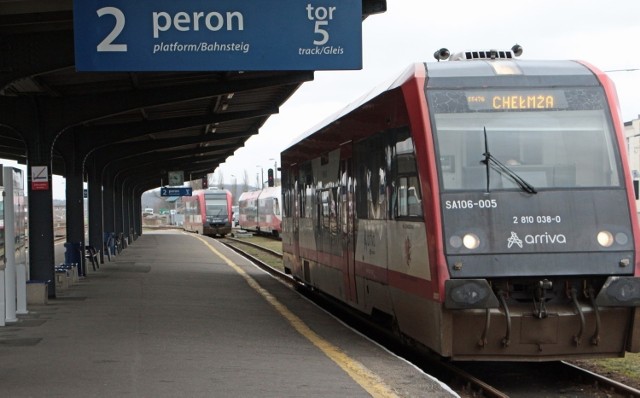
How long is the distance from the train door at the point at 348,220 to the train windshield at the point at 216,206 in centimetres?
5246

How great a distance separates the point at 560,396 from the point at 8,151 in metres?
26.5

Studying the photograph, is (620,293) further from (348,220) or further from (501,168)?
(348,220)

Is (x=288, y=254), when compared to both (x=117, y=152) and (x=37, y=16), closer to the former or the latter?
(x=37, y=16)

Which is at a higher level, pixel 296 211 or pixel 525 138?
pixel 525 138

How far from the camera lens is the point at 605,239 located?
9.18m

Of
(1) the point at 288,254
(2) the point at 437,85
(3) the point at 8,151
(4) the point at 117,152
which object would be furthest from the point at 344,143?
(3) the point at 8,151

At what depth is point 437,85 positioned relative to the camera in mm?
9633

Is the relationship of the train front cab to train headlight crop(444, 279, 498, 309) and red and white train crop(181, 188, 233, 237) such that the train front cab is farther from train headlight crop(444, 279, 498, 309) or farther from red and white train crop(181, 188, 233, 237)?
red and white train crop(181, 188, 233, 237)

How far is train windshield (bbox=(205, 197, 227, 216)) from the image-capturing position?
65.7m

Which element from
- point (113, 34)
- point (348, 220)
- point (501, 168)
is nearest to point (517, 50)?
point (501, 168)

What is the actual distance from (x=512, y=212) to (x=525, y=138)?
81 cm

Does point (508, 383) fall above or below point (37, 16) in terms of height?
below

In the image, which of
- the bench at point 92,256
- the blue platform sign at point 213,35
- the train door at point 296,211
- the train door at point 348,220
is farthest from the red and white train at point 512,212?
the bench at point 92,256

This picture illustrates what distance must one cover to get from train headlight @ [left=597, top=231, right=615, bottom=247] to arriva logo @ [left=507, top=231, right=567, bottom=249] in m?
0.34
